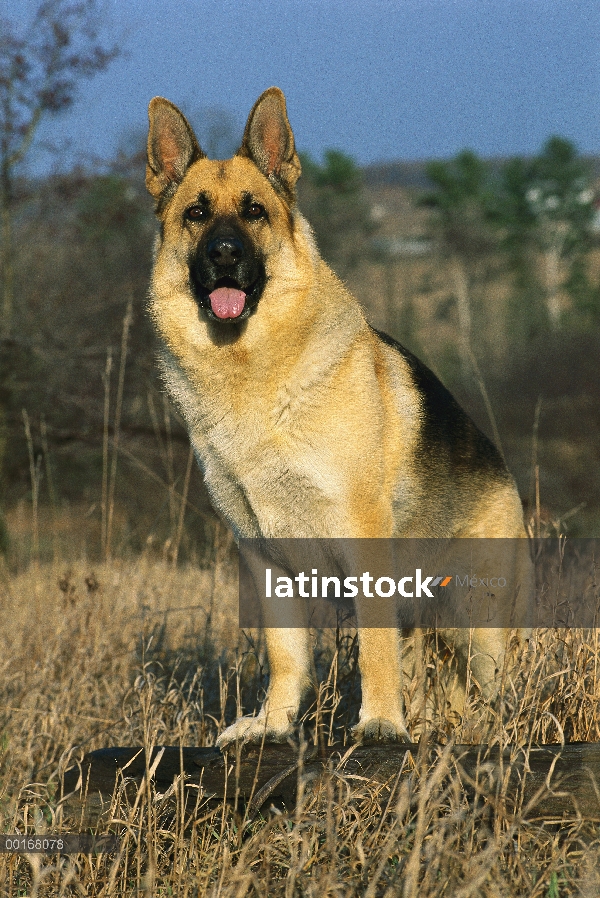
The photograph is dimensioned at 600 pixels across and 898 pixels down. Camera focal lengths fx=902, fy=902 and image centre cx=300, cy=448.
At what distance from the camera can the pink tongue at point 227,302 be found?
354cm

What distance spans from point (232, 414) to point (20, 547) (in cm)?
561

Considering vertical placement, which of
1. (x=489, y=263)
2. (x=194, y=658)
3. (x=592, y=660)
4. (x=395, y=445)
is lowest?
(x=194, y=658)

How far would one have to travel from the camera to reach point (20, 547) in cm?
849

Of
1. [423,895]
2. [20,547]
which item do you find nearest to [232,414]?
[423,895]

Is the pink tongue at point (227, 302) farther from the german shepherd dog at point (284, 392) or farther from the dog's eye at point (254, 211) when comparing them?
the dog's eye at point (254, 211)

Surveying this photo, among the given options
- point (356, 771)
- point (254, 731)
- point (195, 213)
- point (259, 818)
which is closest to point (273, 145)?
point (195, 213)

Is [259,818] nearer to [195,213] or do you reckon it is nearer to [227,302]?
[227,302]

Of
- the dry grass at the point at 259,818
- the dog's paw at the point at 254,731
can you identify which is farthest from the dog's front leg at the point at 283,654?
the dry grass at the point at 259,818

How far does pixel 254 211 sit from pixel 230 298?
0.43 meters

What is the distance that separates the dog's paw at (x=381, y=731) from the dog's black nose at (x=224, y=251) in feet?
6.02

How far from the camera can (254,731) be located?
350 cm

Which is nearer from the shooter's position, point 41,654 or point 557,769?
point 557,769

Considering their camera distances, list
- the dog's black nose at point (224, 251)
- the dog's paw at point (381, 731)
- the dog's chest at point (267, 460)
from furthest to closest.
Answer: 1. the dog's black nose at point (224, 251)
2. the dog's chest at point (267, 460)
3. the dog's paw at point (381, 731)

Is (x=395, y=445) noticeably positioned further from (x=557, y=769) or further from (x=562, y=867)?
(x=562, y=867)
